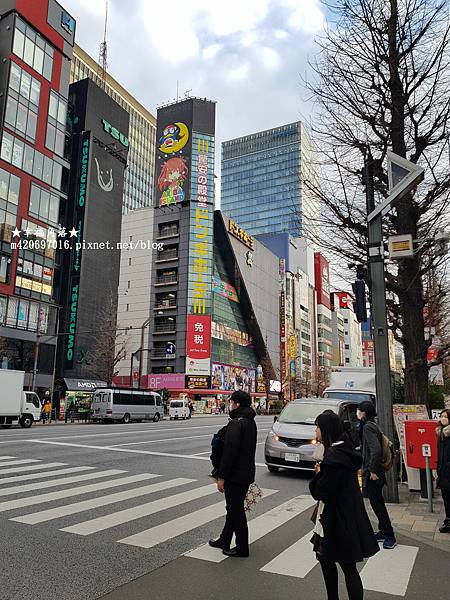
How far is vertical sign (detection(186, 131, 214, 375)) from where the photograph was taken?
224 feet

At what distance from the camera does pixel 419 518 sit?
23.5 ft

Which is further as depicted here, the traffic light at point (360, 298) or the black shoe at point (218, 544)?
the traffic light at point (360, 298)

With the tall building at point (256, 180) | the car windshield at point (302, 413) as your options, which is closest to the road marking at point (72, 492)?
the car windshield at point (302, 413)

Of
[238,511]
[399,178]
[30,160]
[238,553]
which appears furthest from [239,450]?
[30,160]

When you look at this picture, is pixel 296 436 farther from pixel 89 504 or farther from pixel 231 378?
pixel 231 378

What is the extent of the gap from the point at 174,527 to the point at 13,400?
23366mm

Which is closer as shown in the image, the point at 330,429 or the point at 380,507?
the point at 330,429

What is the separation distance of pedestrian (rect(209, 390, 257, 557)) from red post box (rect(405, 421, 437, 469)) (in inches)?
172

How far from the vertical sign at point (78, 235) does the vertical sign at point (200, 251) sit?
62.7ft

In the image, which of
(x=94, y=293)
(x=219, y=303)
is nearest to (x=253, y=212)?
(x=219, y=303)

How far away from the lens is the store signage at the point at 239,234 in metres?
77.1

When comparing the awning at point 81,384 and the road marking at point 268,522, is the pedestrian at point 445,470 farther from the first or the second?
the awning at point 81,384

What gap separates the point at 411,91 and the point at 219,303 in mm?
65561

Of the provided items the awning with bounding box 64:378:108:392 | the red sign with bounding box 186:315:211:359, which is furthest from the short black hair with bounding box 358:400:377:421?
the red sign with bounding box 186:315:211:359
